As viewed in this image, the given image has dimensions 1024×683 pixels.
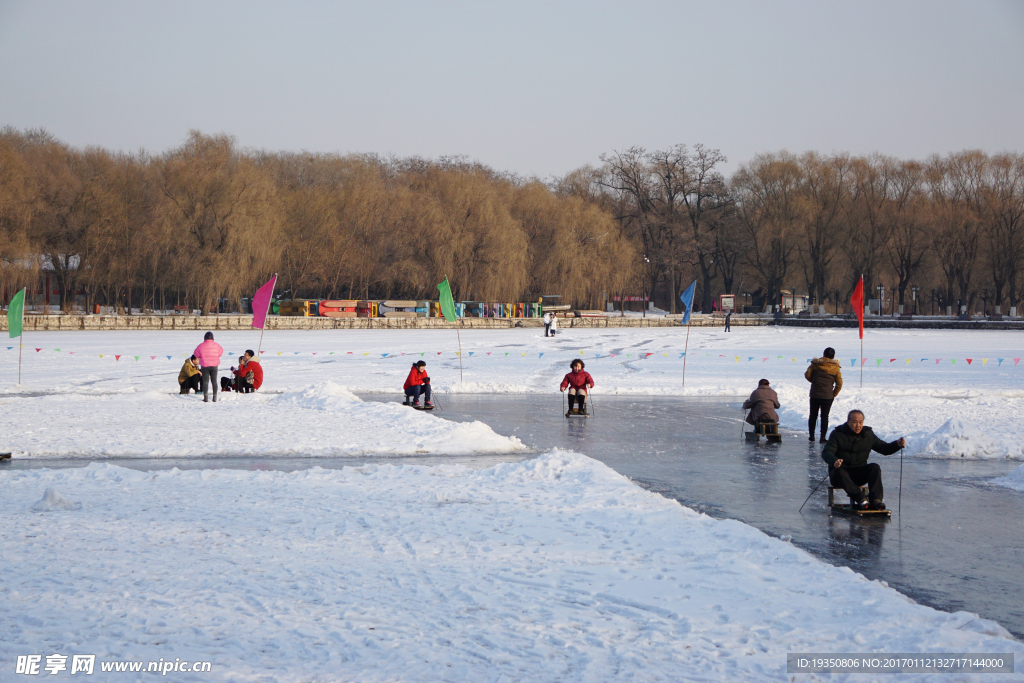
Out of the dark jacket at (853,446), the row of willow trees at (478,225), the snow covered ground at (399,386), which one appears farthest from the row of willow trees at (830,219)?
the dark jacket at (853,446)

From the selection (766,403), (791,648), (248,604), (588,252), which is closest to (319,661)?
(248,604)

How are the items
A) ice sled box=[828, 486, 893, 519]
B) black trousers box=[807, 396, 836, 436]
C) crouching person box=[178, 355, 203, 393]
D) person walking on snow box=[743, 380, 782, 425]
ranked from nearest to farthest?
ice sled box=[828, 486, 893, 519] → black trousers box=[807, 396, 836, 436] → person walking on snow box=[743, 380, 782, 425] → crouching person box=[178, 355, 203, 393]

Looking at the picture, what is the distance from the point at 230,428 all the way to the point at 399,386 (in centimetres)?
832

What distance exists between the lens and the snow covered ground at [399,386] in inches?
488

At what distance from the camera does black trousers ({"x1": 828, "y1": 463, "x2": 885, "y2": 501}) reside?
8227mm

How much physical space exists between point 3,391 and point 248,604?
17.1 metres

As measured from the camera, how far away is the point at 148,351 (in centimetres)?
3322

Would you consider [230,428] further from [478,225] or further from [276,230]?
[478,225]

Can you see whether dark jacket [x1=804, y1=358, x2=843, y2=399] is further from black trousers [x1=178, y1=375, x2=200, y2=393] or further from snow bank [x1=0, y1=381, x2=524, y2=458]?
black trousers [x1=178, y1=375, x2=200, y2=393]

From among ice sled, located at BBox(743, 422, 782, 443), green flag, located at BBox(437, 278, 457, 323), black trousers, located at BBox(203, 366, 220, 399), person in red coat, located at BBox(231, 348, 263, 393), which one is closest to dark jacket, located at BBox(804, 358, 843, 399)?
ice sled, located at BBox(743, 422, 782, 443)

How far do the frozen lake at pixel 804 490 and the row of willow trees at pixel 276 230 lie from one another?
42181mm

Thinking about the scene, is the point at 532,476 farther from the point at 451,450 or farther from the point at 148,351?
the point at 148,351

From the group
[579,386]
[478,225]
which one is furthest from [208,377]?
[478,225]

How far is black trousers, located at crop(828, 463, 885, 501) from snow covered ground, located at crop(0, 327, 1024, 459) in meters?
4.36
